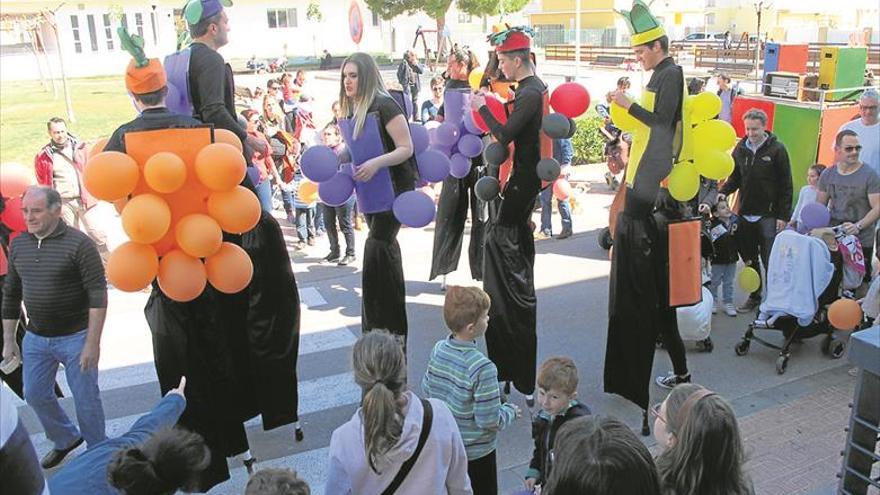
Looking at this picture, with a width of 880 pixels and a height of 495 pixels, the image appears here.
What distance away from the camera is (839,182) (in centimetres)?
617

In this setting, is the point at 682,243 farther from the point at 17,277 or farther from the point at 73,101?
the point at 73,101

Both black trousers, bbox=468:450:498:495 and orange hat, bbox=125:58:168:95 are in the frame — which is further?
orange hat, bbox=125:58:168:95

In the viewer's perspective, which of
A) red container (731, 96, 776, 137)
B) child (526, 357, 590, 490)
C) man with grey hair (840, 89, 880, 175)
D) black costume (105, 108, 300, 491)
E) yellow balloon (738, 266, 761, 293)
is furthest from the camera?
red container (731, 96, 776, 137)

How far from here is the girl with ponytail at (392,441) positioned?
2564 mm

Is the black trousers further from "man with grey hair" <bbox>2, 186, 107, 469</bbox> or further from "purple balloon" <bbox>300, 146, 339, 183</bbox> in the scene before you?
"man with grey hair" <bbox>2, 186, 107, 469</bbox>

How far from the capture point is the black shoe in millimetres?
4594

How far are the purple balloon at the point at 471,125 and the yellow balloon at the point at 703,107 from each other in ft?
6.51

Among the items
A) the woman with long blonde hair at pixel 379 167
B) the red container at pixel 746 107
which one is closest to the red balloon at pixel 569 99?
the woman with long blonde hair at pixel 379 167

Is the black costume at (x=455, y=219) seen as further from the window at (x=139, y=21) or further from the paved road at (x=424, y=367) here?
the window at (x=139, y=21)

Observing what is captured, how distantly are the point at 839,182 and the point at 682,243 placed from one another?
2322mm

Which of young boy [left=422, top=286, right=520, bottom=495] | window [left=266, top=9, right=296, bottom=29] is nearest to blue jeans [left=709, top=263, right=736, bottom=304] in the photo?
young boy [left=422, top=286, right=520, bottom=495]

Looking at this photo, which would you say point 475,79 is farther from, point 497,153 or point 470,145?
point 497,153

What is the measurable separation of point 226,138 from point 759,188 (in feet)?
16.0

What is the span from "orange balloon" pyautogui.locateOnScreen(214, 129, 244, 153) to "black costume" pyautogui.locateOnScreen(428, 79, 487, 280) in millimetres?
3239
